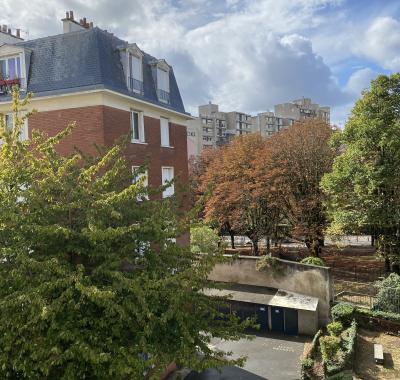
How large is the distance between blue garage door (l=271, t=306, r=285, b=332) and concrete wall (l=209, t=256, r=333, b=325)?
1.69 m

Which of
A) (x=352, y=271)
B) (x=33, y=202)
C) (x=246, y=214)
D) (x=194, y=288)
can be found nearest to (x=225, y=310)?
(x=246, y=214)

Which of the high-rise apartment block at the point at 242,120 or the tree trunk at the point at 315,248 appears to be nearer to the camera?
the tree trunk at the point at 315,248

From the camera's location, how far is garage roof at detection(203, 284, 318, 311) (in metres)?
23.0

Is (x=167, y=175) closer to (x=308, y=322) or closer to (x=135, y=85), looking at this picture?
(x=135, y=85)

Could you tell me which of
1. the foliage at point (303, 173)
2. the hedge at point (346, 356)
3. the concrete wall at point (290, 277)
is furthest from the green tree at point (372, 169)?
the hedge at point (346, 356)

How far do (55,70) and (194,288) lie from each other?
13885 millimetres

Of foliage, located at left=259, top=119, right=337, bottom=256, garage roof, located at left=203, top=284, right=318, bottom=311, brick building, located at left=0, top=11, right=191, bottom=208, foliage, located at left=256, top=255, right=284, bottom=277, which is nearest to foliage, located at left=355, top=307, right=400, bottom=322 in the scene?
garage roof, located at left=203, top=284, right=318, bottom=311

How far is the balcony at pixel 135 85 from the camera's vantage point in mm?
20719

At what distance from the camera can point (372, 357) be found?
18797mm

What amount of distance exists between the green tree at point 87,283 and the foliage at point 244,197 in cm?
2164

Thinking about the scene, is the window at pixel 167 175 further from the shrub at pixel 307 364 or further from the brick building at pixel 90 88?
the shrub at pixel 307 364

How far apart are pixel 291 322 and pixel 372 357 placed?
18.0 ft

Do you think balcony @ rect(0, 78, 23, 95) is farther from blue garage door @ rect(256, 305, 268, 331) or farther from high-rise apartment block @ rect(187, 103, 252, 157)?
high-rise apartment block @ rect(187, 103, 252, 157)

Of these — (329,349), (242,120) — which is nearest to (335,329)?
(329,349)
